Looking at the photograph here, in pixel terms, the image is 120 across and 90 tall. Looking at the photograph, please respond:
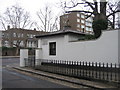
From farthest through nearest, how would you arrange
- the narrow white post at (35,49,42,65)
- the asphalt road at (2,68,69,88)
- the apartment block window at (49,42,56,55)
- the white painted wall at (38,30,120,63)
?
the narrow white post at (35,49,42,65) → the apartment block window at (49,42,56,55) → the white painted wall at (38,30,120,63) → the asphalt road at (2,68,69,88)

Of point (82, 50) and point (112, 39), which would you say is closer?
point (112, 39)

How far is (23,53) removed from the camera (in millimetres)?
17594

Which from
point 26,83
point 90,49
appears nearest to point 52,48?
point 90,49

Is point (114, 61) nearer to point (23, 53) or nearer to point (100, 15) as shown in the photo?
point (100, 15)

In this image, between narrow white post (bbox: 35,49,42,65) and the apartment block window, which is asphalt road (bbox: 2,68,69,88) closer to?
narrow white post (bbox: 35,49,42,65)

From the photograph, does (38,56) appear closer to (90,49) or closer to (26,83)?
(90,49)

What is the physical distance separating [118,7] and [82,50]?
33.4ft

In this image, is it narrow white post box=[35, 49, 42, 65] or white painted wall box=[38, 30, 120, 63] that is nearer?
white painted wall box=[38, 30, 120, 63]

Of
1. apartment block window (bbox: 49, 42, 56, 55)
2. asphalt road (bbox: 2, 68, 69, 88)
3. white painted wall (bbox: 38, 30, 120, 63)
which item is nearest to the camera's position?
asphalt road (bbox: 2, 68, 69, 88)

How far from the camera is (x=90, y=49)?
13.4 m

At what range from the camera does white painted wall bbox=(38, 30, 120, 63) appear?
461 inches

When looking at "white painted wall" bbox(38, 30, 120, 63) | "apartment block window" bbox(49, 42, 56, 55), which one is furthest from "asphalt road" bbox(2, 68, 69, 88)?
"apartment block window" bbox(49, 42, 56, 55)

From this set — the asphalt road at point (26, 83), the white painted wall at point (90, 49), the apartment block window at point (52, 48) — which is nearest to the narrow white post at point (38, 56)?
the white painted wall at point (90, 49)

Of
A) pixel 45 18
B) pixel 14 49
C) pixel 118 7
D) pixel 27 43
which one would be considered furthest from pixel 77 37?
pixel 27 43
